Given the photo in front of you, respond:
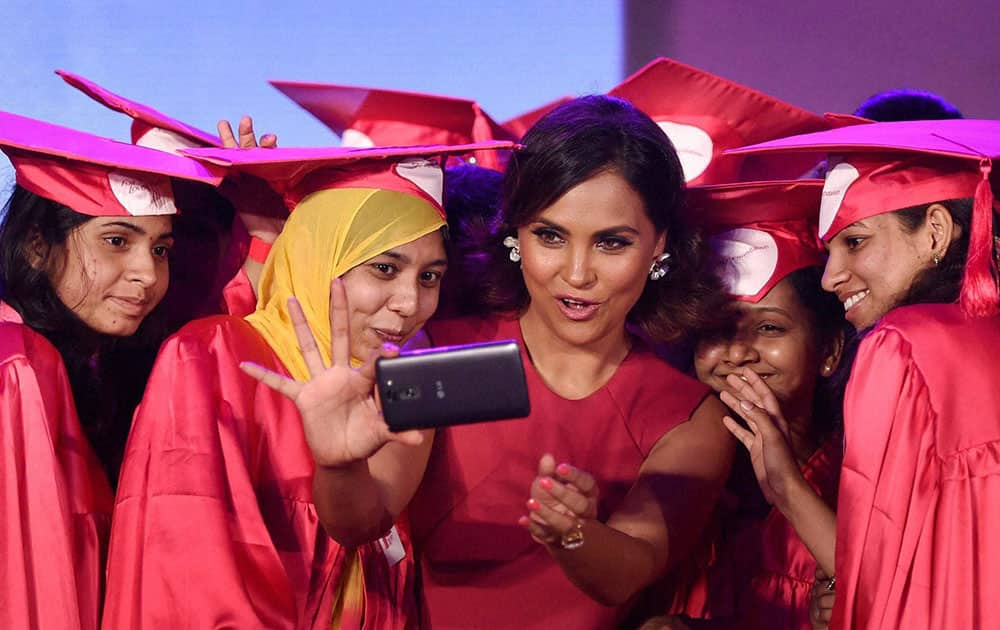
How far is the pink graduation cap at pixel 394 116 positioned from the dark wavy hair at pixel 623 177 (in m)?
0.60

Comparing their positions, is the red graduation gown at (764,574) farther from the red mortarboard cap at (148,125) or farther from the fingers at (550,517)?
the red mortarboard cap at (148,125)

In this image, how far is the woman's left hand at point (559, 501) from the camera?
160cm

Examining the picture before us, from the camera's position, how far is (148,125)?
2420mm

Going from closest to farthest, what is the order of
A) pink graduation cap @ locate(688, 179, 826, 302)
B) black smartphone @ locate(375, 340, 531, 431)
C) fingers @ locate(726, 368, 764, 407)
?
black smartphone @ locate(375, 340, 531, 431)
fingers @ locate(726, 368, 764, 407)
pink graduation cap @ locate(688, 179, 826, 302)

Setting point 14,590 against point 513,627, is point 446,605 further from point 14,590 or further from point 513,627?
point 14,590

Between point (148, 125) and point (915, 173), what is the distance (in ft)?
5.05

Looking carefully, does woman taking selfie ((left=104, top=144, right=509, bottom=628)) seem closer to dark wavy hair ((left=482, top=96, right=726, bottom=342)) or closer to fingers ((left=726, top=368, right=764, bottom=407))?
dark wavy hair ((left=482, top=96, right=726, bottom=342))

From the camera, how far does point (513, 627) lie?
2131 mm

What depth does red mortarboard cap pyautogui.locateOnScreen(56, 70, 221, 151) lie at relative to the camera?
2.30m

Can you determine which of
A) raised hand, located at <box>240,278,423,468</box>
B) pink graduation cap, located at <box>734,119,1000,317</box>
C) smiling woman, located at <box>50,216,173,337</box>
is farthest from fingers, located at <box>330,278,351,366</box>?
pink graduation cap, located at <box>734,119,1000,317</box>

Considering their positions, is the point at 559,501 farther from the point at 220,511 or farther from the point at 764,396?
the point at 764,396

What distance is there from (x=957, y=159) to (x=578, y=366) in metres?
0.80

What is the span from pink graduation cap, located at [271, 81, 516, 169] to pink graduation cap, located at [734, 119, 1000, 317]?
90cm

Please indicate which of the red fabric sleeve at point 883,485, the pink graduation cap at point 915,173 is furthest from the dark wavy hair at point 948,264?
the red fabric sleeve at point 883,485
